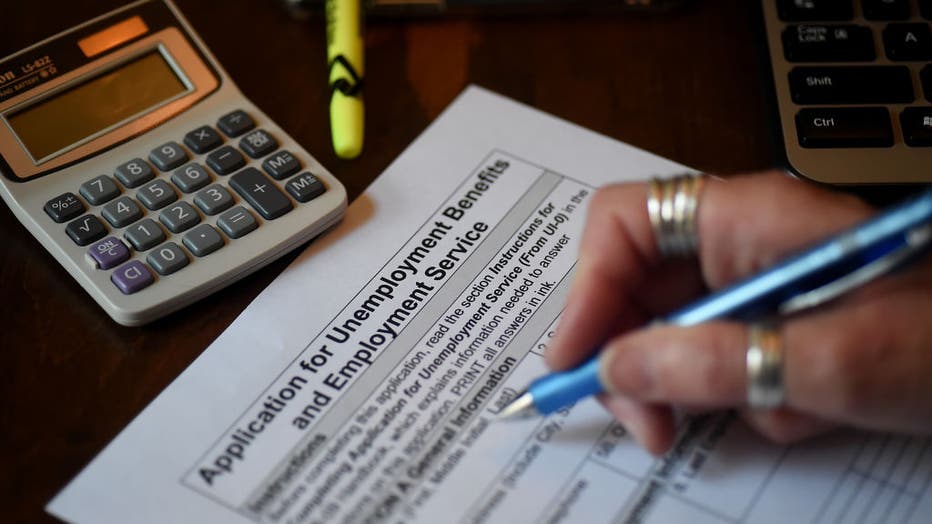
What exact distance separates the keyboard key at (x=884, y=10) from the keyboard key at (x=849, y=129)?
0.22ft

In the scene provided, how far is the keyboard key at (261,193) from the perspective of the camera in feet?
1.52

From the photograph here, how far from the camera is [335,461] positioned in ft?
1.30

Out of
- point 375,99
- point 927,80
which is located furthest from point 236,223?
point 927,80

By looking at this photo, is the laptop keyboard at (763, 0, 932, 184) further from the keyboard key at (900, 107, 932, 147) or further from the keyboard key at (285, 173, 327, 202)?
the keyboard key at (285, 173, 327, 202)

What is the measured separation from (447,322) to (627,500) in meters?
0.12

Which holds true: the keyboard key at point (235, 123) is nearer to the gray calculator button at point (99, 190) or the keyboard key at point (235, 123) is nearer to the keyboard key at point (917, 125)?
the gray calculator button at point (99, 190)

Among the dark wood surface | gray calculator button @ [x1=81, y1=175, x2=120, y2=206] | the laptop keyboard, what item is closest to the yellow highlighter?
the dark wood surface

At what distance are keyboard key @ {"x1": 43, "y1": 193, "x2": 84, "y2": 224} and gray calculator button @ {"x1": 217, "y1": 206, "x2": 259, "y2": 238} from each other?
7 cm

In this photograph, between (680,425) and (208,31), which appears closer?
(680,425)

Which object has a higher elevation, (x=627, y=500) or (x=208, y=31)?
(x=208, y=31)

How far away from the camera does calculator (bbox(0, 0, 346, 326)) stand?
1.45 ft

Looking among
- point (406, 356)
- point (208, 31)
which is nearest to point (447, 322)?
point (406, 356)

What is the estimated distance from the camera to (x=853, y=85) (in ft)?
1.58

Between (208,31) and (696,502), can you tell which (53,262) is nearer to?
(208,31)
